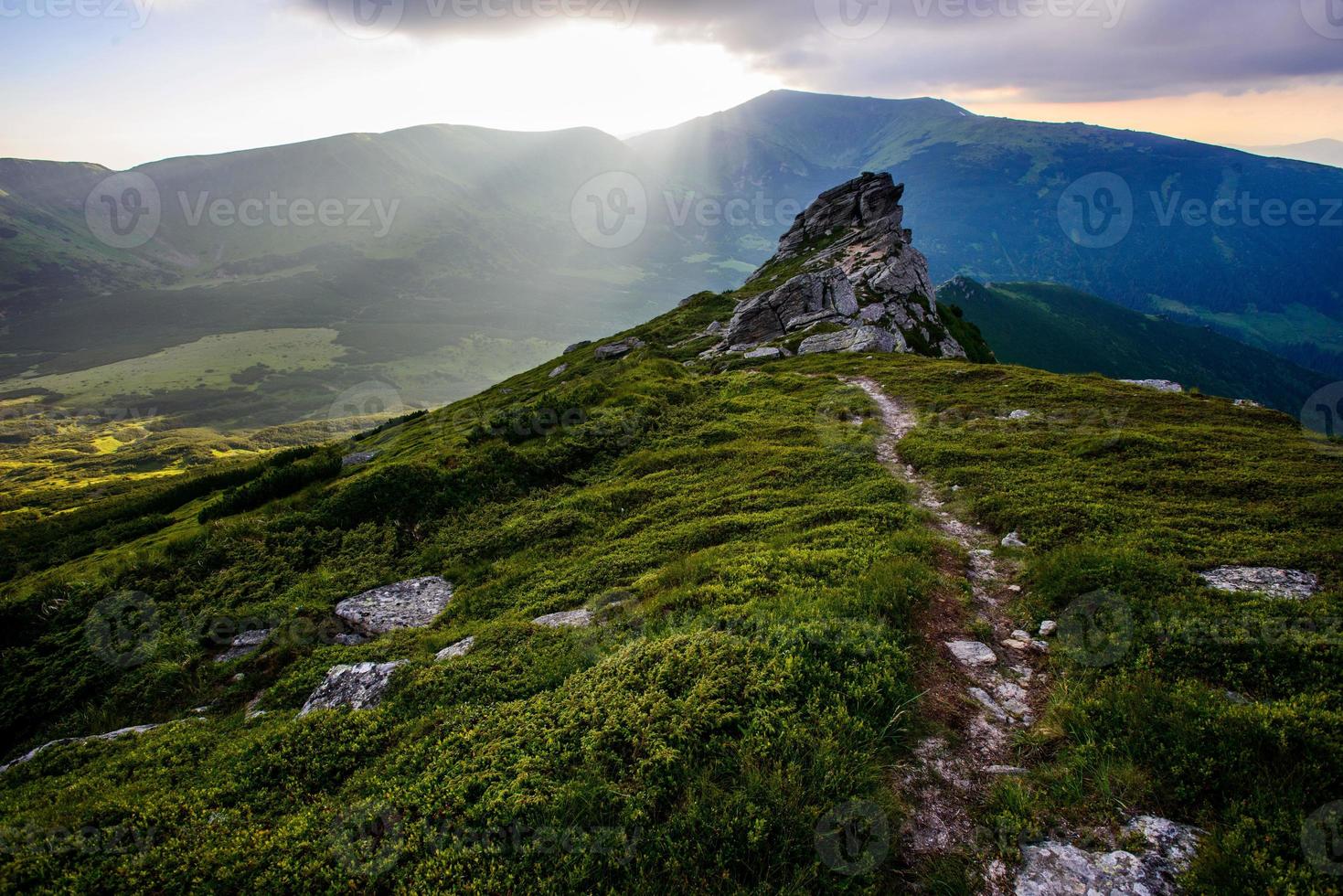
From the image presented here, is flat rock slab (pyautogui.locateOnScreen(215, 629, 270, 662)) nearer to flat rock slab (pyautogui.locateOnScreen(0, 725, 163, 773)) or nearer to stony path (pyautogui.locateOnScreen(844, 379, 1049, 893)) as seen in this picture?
flat rock slab (pyautogui.locateOnScreen(0, 725, 163, 773))

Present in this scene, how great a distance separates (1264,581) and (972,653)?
22.7 feet

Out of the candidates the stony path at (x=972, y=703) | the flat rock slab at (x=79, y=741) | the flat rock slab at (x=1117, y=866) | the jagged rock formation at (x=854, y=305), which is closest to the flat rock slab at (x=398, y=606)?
the flat rock slab at (x=79, y=741)

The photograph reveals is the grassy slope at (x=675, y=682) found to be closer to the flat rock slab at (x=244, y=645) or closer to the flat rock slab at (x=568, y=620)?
the flat rock slab at (x=568, y=620)

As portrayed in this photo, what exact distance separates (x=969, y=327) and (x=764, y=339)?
1932 inches

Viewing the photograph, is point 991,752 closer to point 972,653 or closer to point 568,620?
point 972,653

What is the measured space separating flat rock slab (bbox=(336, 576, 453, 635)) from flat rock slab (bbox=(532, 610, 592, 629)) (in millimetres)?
4087

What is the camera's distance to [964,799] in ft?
25.2

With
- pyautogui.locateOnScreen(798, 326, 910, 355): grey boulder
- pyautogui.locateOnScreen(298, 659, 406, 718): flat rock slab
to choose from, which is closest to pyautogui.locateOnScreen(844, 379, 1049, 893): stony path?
pyautogui.locateOnScreen(298, 659, 406, 718): flat rock slab

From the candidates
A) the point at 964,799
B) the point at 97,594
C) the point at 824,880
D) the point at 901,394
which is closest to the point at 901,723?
the point at 964,799

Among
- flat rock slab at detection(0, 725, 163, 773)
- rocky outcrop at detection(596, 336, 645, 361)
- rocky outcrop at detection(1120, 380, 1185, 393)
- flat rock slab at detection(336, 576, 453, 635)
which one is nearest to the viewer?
flat rock slab at detection(0, 725, 163, 773)

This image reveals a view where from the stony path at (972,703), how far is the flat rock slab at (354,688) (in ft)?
34.0

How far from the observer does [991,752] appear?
8469 mm

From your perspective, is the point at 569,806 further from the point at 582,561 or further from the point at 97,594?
the point at 97,594

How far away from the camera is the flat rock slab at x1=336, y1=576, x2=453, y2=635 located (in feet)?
52.5
